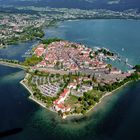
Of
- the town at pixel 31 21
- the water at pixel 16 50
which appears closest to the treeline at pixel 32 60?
the water at pixel 16 50

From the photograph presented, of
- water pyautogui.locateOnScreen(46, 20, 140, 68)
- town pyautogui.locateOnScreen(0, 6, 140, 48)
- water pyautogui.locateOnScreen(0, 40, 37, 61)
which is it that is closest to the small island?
water pyautogui.locateOnScreen(0, 40, 37, 61)

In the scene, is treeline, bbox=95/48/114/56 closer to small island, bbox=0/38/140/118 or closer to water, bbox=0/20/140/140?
small island, bbox=0/38/140/118

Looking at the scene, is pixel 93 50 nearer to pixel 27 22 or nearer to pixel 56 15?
pixel 27 22

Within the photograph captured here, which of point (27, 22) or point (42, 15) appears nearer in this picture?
point (27, 22)

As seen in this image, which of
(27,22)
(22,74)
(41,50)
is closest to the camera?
(22,74)

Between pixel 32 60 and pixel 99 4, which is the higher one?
pixel 32 60

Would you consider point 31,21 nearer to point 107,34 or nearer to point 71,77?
point 107,34

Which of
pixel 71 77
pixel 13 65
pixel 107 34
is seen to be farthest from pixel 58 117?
pixel 107 34

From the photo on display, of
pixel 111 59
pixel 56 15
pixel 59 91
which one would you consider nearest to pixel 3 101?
pixel 59 91

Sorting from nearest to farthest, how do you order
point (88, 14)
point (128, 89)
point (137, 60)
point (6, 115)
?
1. point (6, 115)
2. point (128, 89)
3. point (137, 60)
4. point (88, 14)
